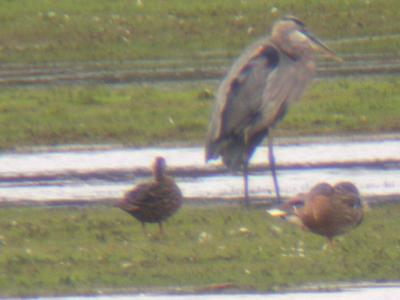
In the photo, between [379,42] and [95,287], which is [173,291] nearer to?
[95,287]

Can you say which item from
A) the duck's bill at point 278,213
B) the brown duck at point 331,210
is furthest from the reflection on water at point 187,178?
the brown duck at point 331,210

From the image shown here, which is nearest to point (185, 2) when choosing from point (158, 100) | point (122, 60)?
point (122, 60)

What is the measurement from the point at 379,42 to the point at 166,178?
41.6 feet

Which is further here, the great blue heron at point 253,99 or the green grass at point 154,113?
A: the green grass at point 154,113

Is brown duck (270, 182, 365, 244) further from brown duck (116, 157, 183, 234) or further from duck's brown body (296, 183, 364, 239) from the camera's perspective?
brown duck (116, 157, 183, 234)

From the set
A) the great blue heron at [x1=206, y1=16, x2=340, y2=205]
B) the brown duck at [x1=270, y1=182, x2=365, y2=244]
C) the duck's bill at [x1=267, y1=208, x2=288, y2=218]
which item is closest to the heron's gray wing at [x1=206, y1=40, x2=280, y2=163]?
the great blue heron at [x1=206, y1=16, x2=340, y2=205]

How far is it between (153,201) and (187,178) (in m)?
2.43

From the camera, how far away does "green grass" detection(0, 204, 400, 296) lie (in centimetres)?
959

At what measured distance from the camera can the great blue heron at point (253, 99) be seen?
43.6 ft

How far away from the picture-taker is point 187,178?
13672mm

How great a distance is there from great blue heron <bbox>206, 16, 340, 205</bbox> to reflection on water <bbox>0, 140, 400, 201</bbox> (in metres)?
0.30

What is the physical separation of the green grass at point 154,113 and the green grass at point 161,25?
13.4ft

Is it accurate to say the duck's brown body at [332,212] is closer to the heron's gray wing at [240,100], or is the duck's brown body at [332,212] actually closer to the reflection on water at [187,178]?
the reflection on water at [187,178]

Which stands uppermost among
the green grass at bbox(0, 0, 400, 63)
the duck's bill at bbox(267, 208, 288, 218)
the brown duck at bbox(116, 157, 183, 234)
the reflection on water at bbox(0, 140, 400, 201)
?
the brown duck at bbox(116, 157, 183, 234)
